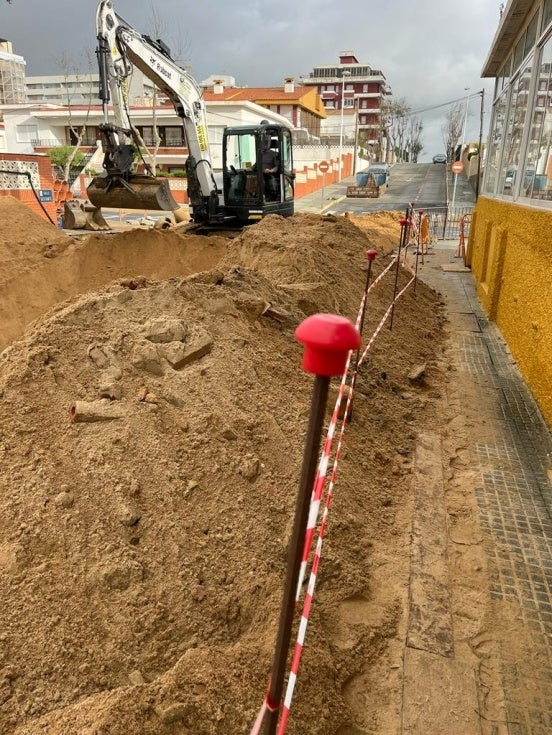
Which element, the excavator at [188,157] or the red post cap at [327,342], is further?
the excavator at [188,157]

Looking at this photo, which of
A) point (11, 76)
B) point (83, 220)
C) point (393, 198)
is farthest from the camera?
point (11, 76)

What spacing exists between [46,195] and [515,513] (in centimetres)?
1711

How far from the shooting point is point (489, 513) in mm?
4137

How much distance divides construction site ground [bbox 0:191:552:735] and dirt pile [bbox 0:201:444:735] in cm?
1

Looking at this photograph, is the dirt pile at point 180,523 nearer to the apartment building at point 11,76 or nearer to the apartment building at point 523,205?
the apartment building at point 523,205

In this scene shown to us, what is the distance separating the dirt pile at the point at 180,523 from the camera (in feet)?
8.07

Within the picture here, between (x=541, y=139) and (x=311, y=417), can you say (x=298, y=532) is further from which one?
(x=541, y=139)

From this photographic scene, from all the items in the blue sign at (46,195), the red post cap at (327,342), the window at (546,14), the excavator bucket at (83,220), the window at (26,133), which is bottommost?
the excavator bucket at (83,220)

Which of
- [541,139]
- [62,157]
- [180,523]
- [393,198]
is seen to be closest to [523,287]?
[541,139]

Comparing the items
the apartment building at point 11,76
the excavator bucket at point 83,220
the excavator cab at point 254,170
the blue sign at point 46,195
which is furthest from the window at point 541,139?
the apartment building at point 11,76

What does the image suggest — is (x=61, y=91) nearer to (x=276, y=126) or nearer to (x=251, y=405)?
(x=276, y=126)

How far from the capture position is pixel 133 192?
978 centimetres

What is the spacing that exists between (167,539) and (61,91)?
110527 millimetres

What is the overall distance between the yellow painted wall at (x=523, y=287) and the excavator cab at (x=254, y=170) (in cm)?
474
